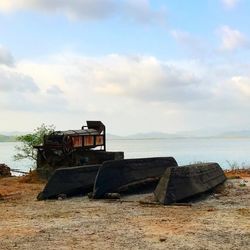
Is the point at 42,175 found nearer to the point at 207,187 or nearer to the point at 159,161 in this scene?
the point at 159,161

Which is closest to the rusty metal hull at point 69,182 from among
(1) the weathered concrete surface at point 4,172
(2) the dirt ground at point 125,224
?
(2) the dirt ground at point 125,224

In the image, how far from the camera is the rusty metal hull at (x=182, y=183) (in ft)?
42.0

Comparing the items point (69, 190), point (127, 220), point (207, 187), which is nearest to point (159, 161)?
point (207, 187)

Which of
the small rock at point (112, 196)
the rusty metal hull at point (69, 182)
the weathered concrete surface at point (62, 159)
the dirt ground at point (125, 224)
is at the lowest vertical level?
the dirt ground at point (125, 224)

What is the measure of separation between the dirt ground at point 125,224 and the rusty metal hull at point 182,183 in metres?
0.36

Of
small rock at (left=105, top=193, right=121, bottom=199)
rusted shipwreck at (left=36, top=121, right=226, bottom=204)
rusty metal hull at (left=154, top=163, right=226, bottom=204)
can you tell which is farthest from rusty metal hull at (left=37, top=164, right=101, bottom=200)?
rusty metal hull at (left=154, top=163, right=226, bottom=204)

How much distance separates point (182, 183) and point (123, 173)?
8.10 ft

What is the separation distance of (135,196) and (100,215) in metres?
3.64

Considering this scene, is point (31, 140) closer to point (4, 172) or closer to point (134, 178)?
point (4, 172)

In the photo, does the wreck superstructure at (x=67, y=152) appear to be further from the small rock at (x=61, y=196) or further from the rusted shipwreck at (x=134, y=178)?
the small rock at (x=61, y=196)

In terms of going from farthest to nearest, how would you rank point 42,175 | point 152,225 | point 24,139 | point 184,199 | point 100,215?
point 24,139
point 42,175
point 184,199
point 100,215
point 152,225

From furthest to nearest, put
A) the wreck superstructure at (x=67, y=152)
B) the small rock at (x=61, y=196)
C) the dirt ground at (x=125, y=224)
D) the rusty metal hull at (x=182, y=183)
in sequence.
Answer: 1. the wreck superstructure at (x=67, y=152)
2. the small rock at (x=61, y=196)
3. the rusty metal hull at (x=182, y=183)
4. the dirt ground at (x=125, y=224)

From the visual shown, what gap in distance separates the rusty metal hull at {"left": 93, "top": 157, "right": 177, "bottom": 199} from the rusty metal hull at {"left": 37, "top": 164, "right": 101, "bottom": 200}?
122 cm

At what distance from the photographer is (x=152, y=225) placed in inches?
376
